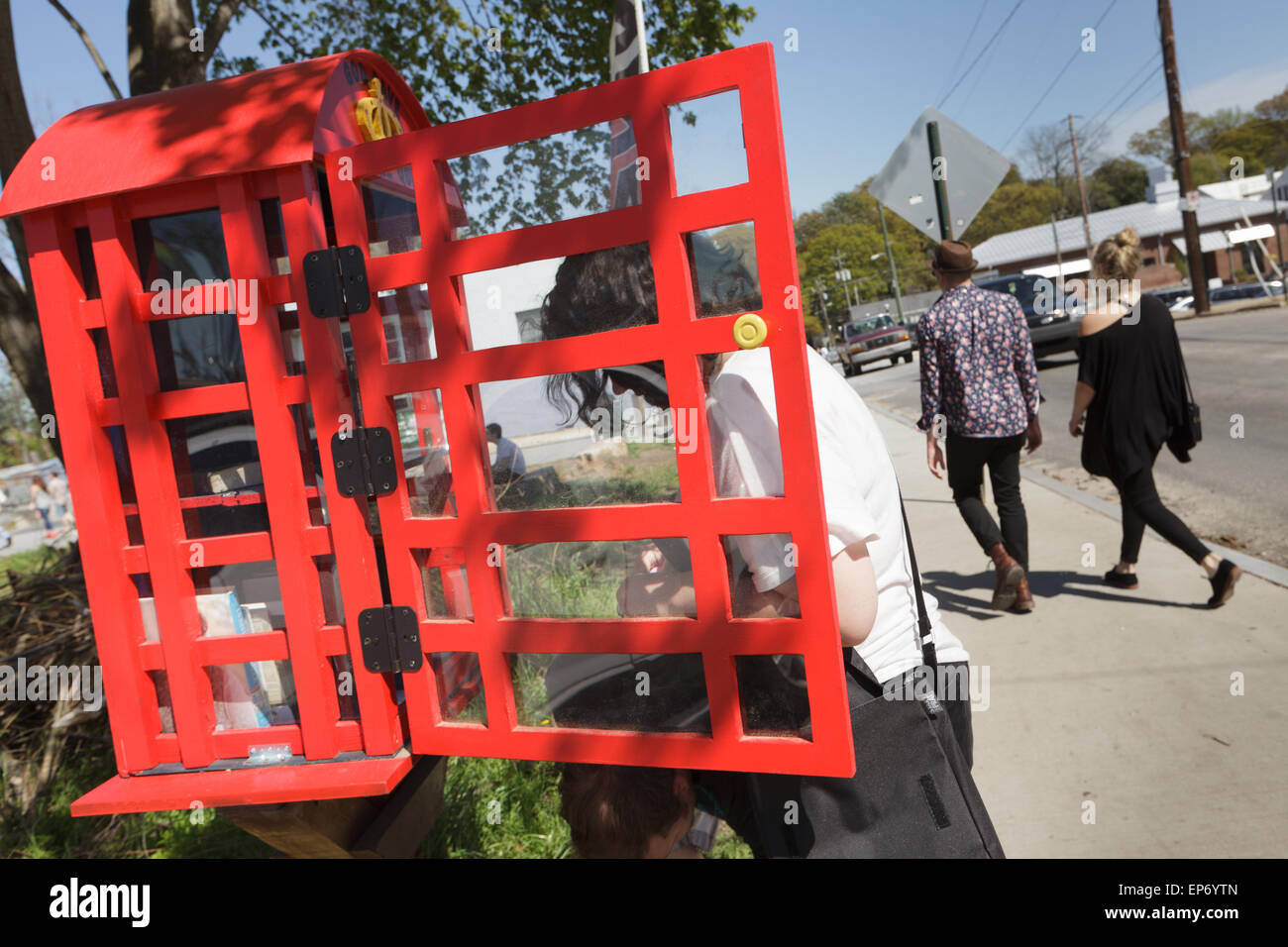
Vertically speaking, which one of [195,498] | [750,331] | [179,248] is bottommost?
[195,498]

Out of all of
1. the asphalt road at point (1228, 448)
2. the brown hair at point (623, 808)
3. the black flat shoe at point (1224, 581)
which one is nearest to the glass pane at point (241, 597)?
the brown hair at point (623, 808)

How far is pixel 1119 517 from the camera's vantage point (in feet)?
23.5

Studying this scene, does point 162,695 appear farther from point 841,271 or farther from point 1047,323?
point 841,271

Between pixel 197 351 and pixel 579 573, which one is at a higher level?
pixel 197 351

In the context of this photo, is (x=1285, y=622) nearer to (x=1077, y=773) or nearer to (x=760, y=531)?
(x=1077, y=773)

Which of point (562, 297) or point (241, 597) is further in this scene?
point (241, 597)

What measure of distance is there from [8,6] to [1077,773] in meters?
6.13

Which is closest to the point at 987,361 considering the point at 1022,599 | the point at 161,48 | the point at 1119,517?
the point at 1022,599

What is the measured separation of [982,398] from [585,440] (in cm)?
378

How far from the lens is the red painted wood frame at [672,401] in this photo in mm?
1738

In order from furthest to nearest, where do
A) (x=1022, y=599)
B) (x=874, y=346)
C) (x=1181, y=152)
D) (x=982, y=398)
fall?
1. (x=874, y=346)
2. (x=1181, y=152)
3. (x=1022, y=599)
4. (x=982, y=398)

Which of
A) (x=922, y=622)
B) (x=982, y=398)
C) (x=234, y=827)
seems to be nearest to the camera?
(x=922, y=622)

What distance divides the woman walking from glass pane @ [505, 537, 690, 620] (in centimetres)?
379

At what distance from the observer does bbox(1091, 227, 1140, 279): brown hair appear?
5023 millimetres
